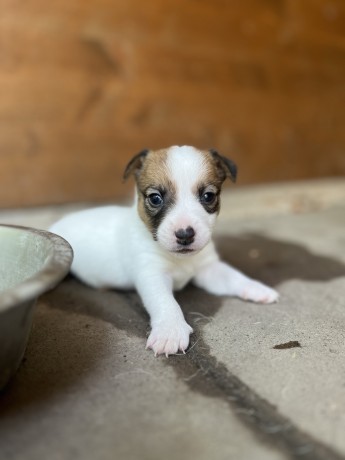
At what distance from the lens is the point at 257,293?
2.14 metres

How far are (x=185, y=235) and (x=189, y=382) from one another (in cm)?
52

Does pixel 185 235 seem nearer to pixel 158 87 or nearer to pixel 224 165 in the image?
pixel 224 165

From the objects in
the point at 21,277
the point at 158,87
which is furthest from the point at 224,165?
the point at 158,87

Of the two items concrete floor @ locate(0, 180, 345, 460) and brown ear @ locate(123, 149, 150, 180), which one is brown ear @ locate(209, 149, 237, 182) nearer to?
brown ear @ locate(123, 149, 150, 180)

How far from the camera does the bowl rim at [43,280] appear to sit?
48.0 inches

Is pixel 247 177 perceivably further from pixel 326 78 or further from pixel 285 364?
pixel 285 364

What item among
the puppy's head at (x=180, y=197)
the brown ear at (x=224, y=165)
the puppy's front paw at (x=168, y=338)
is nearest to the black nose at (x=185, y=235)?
the puppy's head at (x=180, y=197)

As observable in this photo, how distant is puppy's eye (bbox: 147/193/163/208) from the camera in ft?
6.48

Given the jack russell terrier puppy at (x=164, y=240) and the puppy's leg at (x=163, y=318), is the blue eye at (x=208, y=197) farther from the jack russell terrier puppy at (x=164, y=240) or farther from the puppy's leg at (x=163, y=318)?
the puppy's leg at (x=163, y=318)

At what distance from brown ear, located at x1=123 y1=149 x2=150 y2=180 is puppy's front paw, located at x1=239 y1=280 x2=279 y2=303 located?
67 centimetres

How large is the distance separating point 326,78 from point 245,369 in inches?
129

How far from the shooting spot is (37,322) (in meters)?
1.96

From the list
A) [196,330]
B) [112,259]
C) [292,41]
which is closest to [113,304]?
[112,259]

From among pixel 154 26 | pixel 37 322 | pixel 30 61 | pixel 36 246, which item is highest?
pixel 154 26
